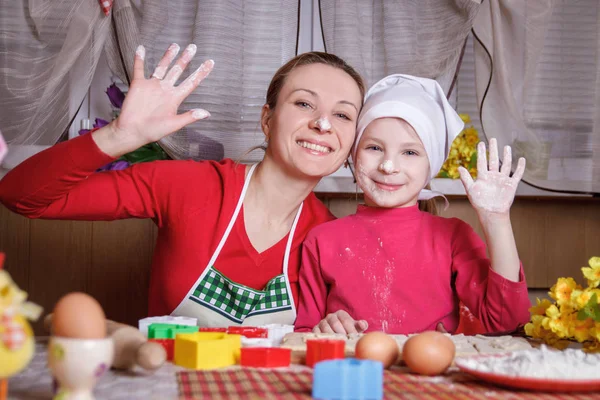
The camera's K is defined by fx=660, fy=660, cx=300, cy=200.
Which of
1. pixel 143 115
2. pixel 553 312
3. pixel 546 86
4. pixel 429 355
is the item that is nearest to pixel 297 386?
pixel 429 355

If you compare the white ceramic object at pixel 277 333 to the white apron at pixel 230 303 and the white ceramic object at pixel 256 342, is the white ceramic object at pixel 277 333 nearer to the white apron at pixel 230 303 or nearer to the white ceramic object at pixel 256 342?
the white ceramic object at pixel 256 342

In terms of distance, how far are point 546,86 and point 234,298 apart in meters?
1.26

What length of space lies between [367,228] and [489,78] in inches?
31.4

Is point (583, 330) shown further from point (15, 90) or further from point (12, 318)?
point (15, 90)

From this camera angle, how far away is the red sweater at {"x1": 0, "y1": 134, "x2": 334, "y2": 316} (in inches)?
54.6

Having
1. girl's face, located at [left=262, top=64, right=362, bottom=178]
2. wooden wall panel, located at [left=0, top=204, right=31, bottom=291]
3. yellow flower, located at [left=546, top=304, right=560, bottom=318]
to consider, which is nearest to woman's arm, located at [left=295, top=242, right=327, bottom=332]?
girl's face, located at [left=262, top=64, right=362, bottom=178]

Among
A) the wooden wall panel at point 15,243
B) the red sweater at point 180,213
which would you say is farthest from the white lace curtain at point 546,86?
the wooden wall panel at point 15,243

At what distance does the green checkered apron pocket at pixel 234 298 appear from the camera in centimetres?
145

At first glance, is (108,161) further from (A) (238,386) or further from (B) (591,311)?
(B) (591,311)

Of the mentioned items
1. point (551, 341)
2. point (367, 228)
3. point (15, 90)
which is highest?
point (15, 90)

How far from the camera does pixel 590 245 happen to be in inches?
88.7

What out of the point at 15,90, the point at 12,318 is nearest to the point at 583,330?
the point at 12,318

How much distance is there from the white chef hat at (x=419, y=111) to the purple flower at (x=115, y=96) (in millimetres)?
823

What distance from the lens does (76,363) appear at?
64 cm
